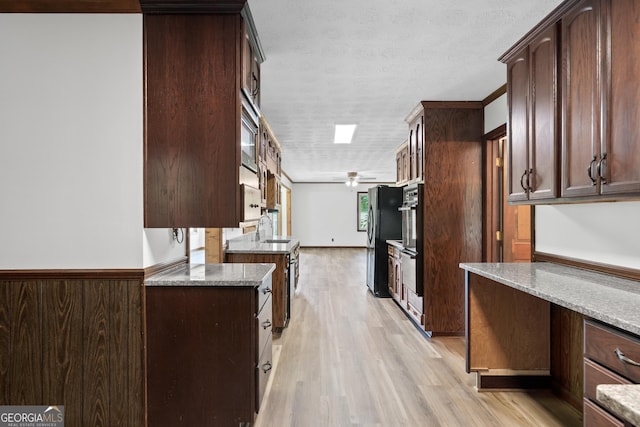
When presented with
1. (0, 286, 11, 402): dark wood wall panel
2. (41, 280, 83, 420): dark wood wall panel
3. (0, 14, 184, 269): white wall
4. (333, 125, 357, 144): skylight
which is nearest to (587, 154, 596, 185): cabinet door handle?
(0, 14, 184, 269): white wall

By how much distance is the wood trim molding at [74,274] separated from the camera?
79.0 inches

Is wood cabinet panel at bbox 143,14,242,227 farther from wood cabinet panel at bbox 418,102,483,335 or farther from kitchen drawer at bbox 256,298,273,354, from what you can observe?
wood cabinet panel at bbox 418,102,483,335

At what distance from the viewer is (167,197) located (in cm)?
208

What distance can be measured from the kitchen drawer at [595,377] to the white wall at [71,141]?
2.14 metres

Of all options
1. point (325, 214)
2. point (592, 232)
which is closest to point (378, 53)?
point (592, 232)

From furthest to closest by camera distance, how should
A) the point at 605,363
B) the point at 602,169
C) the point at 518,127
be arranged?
the point at 518,127, the point at 602,169, the point at 605,363

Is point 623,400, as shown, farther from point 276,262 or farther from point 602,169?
point 276,262

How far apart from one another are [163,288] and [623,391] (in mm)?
1920

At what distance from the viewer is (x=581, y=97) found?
1938 millimetres

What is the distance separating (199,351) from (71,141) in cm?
131

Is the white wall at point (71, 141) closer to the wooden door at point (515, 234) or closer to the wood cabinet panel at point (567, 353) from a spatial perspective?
the wood cabinet panel at point (567, 353)

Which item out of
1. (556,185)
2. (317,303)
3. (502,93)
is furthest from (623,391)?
(317,303)

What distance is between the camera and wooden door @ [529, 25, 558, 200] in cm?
214

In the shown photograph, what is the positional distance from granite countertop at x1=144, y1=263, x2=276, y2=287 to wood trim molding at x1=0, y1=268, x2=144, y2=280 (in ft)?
0.28
